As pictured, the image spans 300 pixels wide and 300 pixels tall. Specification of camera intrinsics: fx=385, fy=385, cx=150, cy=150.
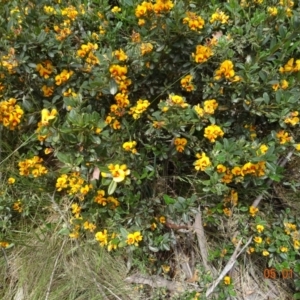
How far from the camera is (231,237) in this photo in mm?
1682

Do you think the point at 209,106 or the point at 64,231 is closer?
the point at 209,106

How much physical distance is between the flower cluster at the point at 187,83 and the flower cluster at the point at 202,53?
0.27ft

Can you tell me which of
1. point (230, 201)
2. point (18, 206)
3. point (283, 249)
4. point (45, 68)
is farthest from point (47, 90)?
point (283, 249)

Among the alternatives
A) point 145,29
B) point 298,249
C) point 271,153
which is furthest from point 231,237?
point 145,29

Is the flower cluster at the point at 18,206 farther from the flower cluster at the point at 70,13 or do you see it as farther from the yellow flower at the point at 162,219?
the flower cluster at the point at 70,13

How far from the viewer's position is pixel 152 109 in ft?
5.19

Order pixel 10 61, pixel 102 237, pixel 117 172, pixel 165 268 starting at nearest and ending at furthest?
pixel 117 172, pixel 10 61, pixel 102 237, pixel 165 268

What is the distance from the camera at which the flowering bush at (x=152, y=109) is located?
1.39m

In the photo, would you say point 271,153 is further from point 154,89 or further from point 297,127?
point 154,89

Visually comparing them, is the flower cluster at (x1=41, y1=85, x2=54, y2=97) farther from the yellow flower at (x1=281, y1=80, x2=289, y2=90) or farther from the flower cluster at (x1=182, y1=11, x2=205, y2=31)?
the yellow flower at (x1=281, y1=80, x2=289, y2=90)

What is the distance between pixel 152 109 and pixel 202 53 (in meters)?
0.32

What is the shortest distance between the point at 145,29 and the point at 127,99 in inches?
10.6

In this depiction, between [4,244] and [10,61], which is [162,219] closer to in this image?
[4,244]

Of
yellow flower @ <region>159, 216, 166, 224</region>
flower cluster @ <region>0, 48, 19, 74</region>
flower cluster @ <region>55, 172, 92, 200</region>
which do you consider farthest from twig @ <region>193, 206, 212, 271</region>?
flower cluster @ <region>0, 48, 19, 74</region>
